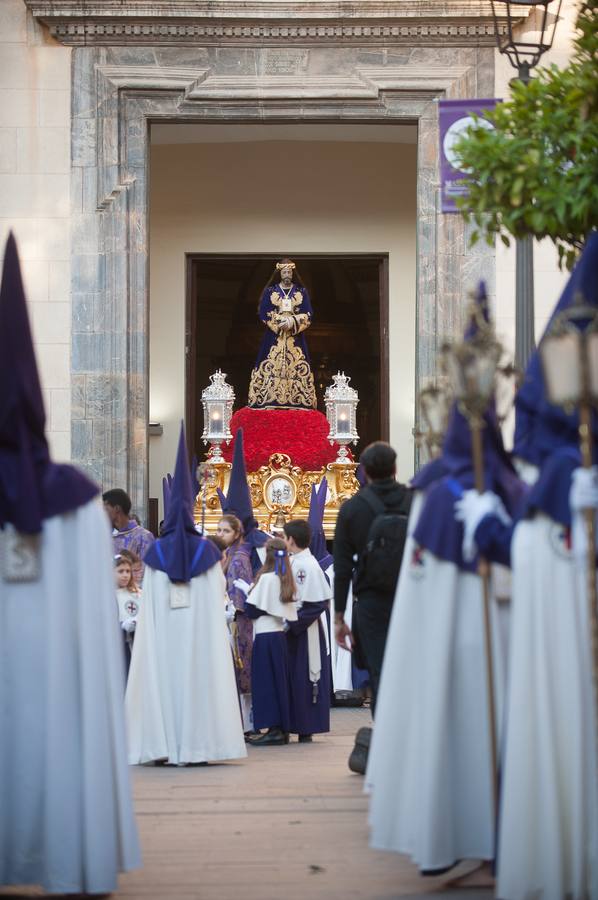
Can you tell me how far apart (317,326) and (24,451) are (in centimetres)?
2322

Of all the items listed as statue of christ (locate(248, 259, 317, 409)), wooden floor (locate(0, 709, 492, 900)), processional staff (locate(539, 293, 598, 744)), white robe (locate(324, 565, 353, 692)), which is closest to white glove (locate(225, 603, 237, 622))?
wooden floor (locate(0, 709, 492, 900))

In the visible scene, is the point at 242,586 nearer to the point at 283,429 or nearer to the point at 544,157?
the point at 544,157

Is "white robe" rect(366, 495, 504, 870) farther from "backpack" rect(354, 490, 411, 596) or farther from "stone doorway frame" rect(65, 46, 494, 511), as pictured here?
"stone doorway frame" rect(65, 46, 494, 511)

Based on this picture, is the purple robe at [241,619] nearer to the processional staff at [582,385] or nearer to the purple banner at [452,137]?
the purple banner at [452,137]

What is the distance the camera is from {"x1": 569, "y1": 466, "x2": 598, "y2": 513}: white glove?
538cm

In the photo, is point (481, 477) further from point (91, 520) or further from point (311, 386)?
point (311, 386)

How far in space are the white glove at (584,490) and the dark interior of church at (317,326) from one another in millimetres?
22633

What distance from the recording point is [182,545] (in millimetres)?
10742

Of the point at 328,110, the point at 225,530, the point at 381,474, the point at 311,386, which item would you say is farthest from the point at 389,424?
the point at 381,474

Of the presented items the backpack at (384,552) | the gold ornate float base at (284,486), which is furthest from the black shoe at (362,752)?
the gold ornate float base at (284,486)

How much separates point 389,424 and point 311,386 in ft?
8.45

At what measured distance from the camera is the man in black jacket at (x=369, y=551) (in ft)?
30.0

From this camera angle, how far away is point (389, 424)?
24.9m

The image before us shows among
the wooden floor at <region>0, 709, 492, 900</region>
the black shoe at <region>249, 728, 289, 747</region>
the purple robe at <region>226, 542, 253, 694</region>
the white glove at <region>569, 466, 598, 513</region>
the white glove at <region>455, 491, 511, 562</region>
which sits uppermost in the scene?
the white glove at <region>569, 466, 598, 513</region>
